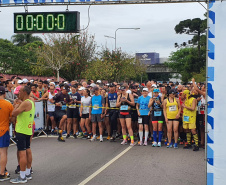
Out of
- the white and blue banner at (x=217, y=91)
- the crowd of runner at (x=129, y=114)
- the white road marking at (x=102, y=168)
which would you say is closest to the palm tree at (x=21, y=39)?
the crowd of runner at (x=129, y=114)

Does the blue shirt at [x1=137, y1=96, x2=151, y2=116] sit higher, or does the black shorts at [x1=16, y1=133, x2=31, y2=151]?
the blue shirt at [x1=137, y1=96, x2=151, y2=116]

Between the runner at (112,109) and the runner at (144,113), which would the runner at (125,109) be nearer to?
the runner at (144,113)

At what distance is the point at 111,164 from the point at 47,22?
4.27 metres

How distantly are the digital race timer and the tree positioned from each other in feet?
92.3

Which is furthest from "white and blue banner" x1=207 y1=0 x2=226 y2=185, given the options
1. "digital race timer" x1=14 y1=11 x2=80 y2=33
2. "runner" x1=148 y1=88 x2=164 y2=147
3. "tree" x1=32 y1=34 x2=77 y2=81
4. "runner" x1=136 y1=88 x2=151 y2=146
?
"tree" x1=32 y1=34 x2=77 y2=81

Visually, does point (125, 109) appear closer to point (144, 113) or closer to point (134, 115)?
point (144, 113)

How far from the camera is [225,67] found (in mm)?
5297

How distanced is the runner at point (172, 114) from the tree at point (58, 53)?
27320 millimetres

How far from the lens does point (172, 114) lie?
11.9m

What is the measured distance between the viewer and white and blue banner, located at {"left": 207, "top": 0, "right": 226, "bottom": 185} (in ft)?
17.5

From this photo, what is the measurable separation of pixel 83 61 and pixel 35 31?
3028 centimetres

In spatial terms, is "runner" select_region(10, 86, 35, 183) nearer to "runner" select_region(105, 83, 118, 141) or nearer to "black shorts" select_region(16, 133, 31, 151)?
"black shorts" select_region(16, 133, 31, 151)

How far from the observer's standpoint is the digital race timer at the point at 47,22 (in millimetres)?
9734

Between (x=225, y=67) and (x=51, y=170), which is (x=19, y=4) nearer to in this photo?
(x=51, y=170)
